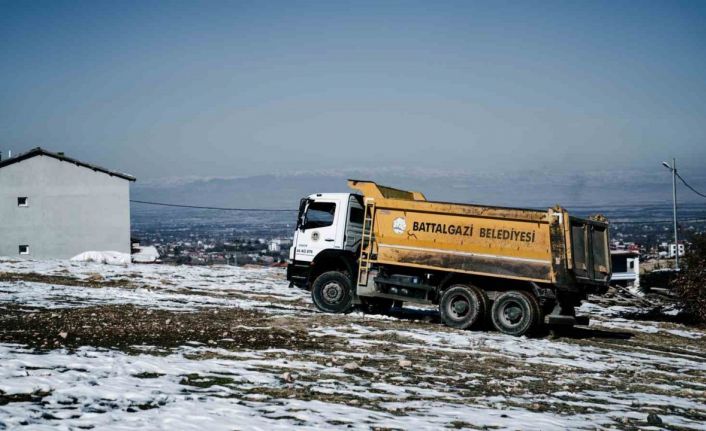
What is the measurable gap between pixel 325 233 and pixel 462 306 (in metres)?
4.37

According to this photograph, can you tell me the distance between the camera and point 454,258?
17625 mm

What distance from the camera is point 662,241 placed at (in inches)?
2227

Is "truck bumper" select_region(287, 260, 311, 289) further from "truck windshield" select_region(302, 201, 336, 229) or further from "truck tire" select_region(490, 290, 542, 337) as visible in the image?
"truck tire" select_region(490, 290, 542, 337)

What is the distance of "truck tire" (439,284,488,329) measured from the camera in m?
17.2

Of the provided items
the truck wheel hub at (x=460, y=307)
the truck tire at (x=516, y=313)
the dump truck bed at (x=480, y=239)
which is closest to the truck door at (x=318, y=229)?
the dump truck bed at (x=480, y=239)

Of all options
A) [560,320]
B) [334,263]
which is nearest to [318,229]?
[334,263]

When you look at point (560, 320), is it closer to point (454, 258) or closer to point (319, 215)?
point (454, 258)

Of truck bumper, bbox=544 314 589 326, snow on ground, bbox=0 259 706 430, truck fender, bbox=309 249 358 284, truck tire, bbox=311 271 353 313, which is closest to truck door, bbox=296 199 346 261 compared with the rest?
truck fender, bbox=309 249 358 284

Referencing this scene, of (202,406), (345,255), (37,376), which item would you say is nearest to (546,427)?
(202,406)

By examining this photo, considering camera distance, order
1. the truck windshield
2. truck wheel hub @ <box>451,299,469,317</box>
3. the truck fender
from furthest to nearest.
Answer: the truck windshield < the truck fender < truck wheel hub @ <box>451,299,469,317</box>

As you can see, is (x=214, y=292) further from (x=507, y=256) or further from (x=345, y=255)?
(x=507, y=256)

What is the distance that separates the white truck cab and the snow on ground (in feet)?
4.64

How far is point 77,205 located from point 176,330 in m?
38.4

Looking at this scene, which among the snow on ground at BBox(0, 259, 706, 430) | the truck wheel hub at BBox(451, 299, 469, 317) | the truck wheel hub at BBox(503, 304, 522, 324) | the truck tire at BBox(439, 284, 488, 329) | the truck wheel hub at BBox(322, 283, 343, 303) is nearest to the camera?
the snow on ground at BBox(0, 259, 706, 430)
